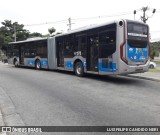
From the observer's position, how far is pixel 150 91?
8953 mm

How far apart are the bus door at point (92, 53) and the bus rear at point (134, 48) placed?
1946 millimetres

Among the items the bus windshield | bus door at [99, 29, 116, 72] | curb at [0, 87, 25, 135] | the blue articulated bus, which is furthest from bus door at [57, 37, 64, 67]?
curb at [0, 87, 25, 135]

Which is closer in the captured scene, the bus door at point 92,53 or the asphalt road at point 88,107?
the asphalt road at point 88,107

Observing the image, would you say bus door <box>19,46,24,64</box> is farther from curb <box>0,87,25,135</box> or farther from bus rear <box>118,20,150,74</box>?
curb <box>0,87,25,135</box>

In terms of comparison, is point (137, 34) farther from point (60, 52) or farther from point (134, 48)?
point (60, 52)

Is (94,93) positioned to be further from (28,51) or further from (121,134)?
(28,51)

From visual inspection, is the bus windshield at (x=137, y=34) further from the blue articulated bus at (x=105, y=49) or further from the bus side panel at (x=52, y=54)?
the bus side panel at (x=52, y=54)

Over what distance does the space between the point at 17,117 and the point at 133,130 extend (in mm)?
3046

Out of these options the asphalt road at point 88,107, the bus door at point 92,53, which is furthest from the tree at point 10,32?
the asphalt road at point 88,107

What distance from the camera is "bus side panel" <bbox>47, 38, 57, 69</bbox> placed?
650 inches

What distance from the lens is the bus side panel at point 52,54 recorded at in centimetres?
1651

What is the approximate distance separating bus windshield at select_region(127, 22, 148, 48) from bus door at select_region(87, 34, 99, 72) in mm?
2033

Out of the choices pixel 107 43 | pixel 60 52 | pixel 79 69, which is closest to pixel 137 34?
pixel 107 43

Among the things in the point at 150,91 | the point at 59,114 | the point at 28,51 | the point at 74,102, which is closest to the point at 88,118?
the point at 59,114
